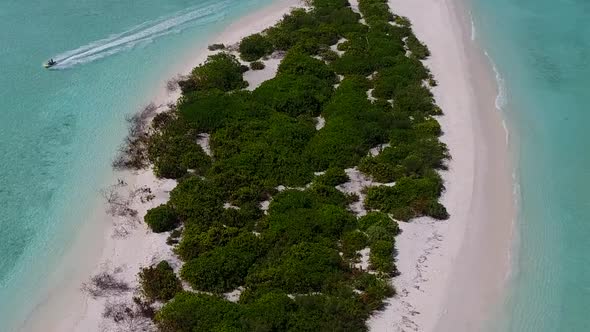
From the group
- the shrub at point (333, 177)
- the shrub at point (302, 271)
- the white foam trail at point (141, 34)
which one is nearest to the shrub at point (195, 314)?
the shrub at point (302, 271)

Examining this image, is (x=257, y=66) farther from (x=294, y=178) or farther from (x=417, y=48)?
(x=294, y=178)

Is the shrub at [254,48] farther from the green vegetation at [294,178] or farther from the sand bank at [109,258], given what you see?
the sand bank at [109,258]

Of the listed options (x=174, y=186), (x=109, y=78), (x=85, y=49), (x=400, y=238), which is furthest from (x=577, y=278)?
(x=85, y=49)

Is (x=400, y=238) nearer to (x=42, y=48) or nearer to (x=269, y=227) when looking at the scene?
(x=269, y=227)

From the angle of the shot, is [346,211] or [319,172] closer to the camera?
[346,211]

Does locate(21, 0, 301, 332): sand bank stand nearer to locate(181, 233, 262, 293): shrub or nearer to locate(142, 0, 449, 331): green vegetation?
locate(142, 0, 449, 331): green vegetation

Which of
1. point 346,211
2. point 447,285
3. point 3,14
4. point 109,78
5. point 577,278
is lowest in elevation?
point 577,278

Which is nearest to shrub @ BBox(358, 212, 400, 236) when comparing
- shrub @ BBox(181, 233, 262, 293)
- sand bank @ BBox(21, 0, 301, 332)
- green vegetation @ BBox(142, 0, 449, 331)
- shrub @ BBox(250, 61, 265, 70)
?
green vegetation @ BBox(142, 0, 449, 331)
